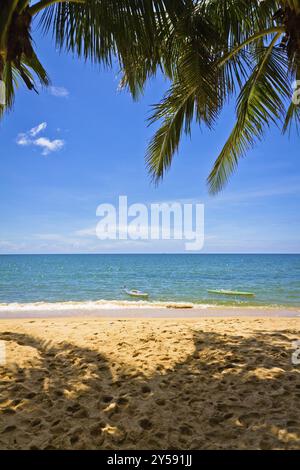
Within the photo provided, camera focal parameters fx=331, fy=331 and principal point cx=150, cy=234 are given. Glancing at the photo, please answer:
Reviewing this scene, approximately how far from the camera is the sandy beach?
2.44 meters

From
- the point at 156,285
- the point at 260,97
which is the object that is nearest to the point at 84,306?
the point at 260,97

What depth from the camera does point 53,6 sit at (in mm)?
3824

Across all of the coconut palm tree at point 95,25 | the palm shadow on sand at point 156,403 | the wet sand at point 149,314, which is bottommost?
the wet sand at point 149,314

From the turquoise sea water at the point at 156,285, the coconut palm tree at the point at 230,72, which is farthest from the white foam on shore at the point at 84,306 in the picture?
the coconut palm tree at the point at 230,72

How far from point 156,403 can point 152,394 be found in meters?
0.17

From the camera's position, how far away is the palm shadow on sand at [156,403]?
241cm

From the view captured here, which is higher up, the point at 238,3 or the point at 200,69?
the point at 238,3

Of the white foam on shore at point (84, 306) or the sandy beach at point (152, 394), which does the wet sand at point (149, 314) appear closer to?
the white foam on shore at point (84, 306)

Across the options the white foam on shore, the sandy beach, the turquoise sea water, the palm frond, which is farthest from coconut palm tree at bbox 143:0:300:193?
the turquoise sea water

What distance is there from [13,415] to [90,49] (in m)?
3.79

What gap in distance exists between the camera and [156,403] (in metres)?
2.93

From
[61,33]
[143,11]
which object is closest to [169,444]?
Result: [143,11]

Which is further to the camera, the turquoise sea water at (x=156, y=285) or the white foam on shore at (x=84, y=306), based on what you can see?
the turquoise sea water at (x=156, y=285)
